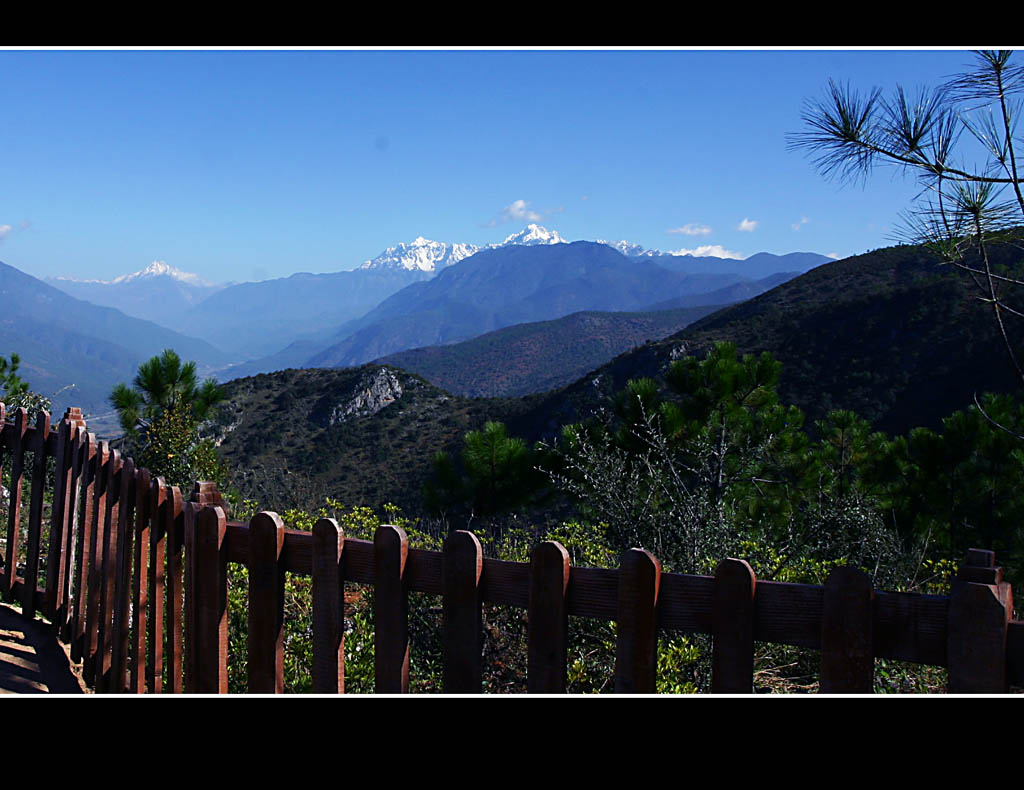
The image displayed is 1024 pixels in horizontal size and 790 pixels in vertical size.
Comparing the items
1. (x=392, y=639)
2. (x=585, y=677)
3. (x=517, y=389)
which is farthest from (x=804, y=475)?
(x=517, y=389)

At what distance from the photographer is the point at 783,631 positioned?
5.40 feet

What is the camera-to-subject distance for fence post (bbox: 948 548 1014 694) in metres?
1.45

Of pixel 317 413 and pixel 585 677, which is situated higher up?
pixel 317 413

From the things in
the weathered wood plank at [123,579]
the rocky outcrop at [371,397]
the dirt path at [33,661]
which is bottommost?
the dirt path at [33,661]

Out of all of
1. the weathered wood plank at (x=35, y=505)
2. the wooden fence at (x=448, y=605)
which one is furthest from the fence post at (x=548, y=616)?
the weathered wood plank at (x=35, y=505)

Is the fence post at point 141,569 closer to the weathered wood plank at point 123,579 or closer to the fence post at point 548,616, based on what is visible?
the weathered wood plank at point 123,579

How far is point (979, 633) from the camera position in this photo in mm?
1459

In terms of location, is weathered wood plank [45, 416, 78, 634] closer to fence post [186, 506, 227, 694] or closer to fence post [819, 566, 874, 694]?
fence post [186, 506, 227, 694]

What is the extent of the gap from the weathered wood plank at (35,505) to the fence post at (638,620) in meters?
3.33

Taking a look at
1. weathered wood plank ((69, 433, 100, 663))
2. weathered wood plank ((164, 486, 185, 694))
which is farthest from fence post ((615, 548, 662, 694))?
weathered wood plank ((69, 433, 100, 663))

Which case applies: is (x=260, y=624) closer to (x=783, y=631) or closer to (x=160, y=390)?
(x=783, y=631)

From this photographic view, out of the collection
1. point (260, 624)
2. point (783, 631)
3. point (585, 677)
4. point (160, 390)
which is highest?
point (160, 390)

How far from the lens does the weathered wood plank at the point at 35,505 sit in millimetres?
3900
